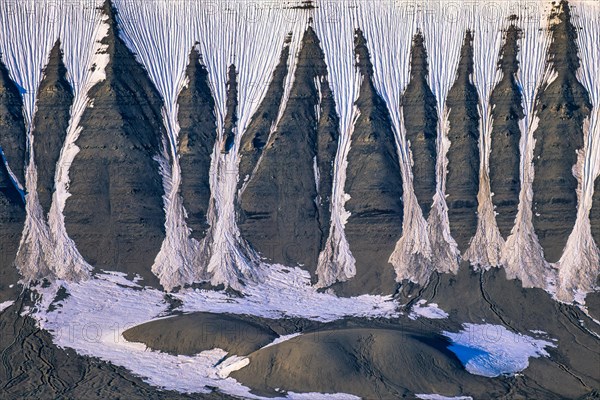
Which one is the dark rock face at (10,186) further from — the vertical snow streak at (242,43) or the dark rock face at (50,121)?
the vertical snow streak at (242,43)

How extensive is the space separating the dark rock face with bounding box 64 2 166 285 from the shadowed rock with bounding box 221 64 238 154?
3.62 meters

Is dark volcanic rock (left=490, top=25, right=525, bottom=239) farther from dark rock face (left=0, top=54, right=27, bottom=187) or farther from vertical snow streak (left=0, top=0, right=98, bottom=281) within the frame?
dark rock face (left=0, top=54, right=27, bottom=187)

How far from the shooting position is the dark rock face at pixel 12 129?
270 feet

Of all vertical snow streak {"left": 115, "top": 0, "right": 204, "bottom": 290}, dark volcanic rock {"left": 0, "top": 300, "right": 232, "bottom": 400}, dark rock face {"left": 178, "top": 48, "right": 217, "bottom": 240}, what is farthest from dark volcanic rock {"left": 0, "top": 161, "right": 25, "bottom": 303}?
dark rock face {"left": 178, "top": 48, "right": 217, "bottom": 240}

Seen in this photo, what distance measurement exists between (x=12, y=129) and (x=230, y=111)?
12377 millimetres

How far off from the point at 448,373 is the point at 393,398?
3.55 metres

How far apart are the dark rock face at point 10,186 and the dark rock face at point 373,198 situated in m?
17.4

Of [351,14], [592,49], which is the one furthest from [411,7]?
[592,49]

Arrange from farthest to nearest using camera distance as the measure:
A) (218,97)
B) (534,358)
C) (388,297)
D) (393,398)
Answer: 1. (218,97)
2. (388,297)
3. (534,358)
4. (393,398)

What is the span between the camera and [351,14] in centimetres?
8688

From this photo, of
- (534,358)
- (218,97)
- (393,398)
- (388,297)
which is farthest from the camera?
(218,97)

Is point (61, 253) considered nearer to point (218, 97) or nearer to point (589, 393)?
point (218, 97)

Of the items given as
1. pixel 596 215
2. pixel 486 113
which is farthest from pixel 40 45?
pixel 596 215

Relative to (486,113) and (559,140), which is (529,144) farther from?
(486,113)
